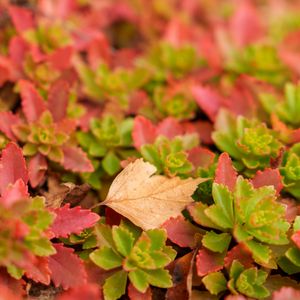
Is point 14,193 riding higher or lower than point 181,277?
higher

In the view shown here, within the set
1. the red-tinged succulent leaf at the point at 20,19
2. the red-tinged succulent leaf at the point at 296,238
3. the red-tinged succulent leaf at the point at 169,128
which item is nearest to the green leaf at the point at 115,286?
the red-tinged succulent leaf at the point at 296,238

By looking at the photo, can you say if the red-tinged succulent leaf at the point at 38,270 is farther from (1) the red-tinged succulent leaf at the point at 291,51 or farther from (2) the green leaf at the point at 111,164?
(1) the red-tinged succulent leaf at the point at 291,51

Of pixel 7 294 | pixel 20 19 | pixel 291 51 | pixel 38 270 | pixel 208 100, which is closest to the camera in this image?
pixel 7 294

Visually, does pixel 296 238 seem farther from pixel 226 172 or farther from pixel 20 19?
pixel 20 19

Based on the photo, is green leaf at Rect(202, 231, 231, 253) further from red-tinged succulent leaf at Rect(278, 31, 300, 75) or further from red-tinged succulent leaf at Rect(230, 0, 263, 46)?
red-tinged succulent leaf at Rect(230, 0, 263, 46)

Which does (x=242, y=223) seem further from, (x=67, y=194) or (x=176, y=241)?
(x=67, y=194)

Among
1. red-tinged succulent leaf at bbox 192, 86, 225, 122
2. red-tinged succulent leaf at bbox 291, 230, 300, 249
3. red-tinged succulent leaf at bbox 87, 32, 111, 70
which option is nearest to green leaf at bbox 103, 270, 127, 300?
red-tinged succulent leaf at bbox 291, 230, 300, 249

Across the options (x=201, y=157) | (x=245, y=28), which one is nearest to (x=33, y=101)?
(x=201, y=157)
